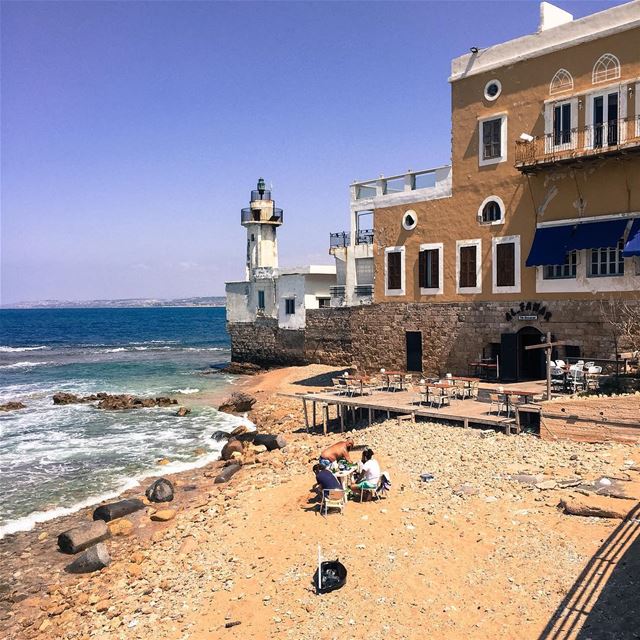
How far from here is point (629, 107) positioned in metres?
20.3

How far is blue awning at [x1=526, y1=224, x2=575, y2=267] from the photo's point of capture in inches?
845

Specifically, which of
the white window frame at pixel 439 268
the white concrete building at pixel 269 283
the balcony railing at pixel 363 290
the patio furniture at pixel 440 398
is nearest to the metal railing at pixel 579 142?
the white window frame at pixel 439 268

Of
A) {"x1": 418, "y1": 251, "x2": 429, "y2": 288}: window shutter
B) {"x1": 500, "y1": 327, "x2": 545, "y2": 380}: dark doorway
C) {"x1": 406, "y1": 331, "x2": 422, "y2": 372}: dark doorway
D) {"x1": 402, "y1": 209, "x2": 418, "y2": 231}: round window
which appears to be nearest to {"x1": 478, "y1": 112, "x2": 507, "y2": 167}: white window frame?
{"x1": 402, "y1": 209, "x2": 418, "y2": 231}: round window

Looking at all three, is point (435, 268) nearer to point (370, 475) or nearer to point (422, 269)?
point (422, 269)

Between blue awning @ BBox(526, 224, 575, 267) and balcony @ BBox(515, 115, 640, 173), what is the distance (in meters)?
2.25

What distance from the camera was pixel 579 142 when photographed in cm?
2144

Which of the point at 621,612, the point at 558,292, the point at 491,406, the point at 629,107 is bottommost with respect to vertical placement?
the point at 621,612

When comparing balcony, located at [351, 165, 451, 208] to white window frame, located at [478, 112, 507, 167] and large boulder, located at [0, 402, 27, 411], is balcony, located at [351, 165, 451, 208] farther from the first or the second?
large boulder, located at [0, 402, 27, 411]

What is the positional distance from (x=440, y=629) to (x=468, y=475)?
18.5 feet

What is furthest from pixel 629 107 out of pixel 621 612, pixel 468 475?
pixel 621 612

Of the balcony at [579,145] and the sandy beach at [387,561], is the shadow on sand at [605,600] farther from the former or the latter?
the balcony at [579,145]

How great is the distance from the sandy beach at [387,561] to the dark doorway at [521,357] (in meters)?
6.99

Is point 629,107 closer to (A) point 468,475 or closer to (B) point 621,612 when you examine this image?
(A) point 468,475

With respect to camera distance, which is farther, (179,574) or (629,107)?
(629,107)
